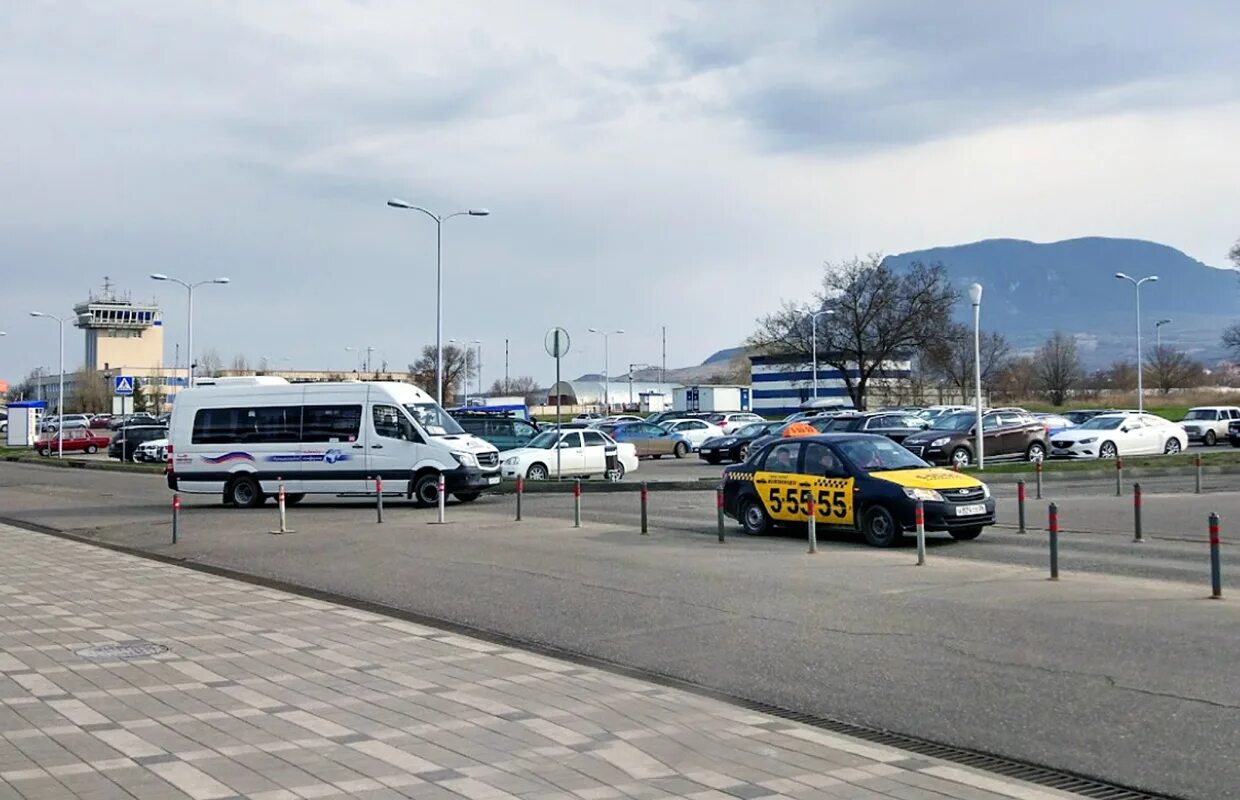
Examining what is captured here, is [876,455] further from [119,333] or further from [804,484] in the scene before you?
[119,333]

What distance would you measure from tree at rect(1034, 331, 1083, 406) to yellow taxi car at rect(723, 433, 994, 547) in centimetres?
8622

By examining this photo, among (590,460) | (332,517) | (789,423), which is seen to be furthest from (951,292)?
(332,517)

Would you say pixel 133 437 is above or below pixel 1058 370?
below

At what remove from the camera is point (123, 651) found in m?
10.2

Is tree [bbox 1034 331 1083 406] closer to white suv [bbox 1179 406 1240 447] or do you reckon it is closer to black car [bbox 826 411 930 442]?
white suv [bbox 1179 406 1240 447]

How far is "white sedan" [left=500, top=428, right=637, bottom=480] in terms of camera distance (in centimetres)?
3291

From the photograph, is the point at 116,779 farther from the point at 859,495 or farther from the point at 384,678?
the point at 859,495

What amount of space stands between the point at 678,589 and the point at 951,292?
5709 centimetres

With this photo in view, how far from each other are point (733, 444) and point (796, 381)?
1707 inches

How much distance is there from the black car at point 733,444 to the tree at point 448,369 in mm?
56525

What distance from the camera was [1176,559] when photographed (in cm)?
1498

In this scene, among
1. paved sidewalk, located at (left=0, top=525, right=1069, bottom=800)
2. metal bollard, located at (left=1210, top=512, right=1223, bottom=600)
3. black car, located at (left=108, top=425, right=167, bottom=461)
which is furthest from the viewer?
black car, located at (left=108, top=425, right=167, bottom=461)

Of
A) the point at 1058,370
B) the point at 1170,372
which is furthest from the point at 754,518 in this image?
the point at 1170,372

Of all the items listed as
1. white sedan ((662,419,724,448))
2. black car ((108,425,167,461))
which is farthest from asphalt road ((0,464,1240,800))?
black car ((108,425,167,461))
